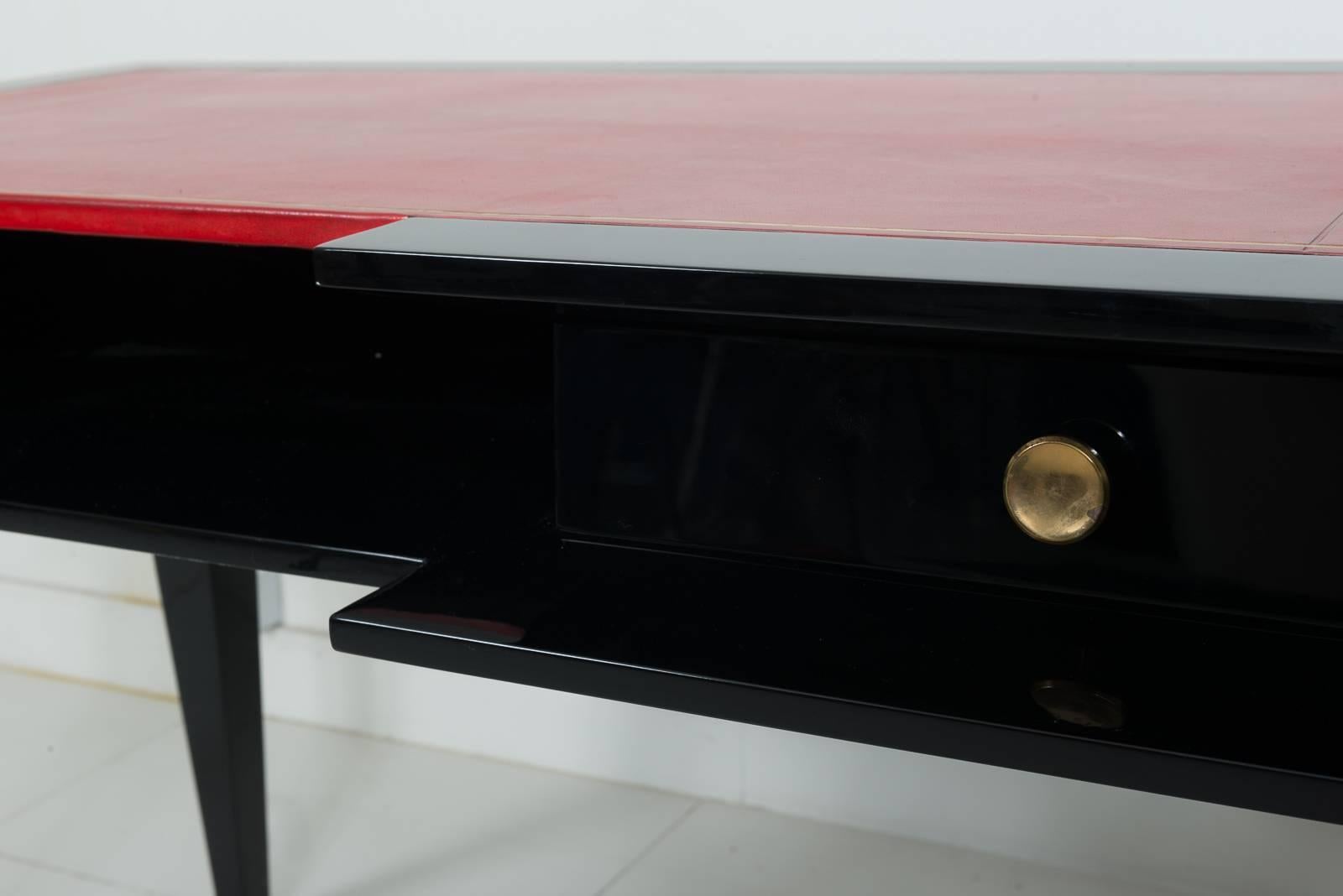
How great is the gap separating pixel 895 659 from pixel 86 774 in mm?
1207

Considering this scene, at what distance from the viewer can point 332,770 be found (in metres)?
1.38

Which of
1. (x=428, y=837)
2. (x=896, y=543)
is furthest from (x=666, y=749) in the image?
(x=896, y=543)

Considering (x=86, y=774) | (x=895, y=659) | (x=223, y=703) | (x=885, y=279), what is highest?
(x=885, y=279)

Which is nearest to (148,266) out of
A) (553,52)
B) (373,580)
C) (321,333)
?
(321,333)

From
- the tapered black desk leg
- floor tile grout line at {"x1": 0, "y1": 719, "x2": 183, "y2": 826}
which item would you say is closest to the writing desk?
the tapered black desk leg

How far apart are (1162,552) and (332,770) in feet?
3.76

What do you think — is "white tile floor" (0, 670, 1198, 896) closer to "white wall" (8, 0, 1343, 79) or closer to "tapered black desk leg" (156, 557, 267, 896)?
"tapered black desk leg" (156, 557, 267, 896)

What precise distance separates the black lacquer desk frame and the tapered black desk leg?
1.54ft

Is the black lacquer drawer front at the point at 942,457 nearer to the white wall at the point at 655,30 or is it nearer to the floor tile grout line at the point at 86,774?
the white wall at the point at 655,30

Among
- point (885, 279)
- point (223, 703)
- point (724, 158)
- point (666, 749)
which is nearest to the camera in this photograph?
point (885, 279)

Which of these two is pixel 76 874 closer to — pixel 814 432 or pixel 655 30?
pixel 655 30

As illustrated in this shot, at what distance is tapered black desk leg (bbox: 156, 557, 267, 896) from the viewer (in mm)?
975

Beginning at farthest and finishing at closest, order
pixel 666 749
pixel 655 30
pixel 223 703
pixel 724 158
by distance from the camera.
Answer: pixel 666 749 → pixel 655 30 → pixel 223 703 → pixel 724 158

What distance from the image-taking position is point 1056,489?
1.27 feet
